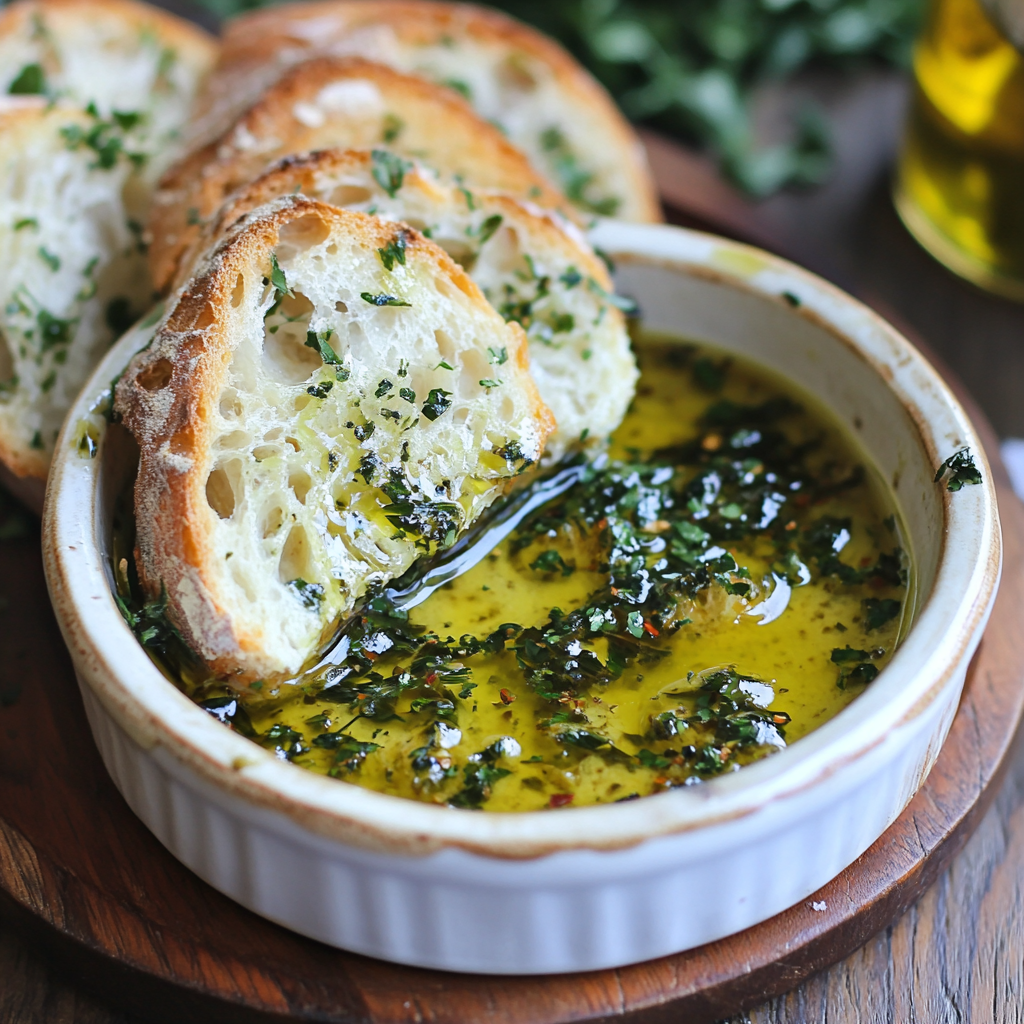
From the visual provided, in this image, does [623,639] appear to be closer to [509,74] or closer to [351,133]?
[351,133]

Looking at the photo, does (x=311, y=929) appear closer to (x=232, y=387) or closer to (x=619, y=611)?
(x=619, y=611)

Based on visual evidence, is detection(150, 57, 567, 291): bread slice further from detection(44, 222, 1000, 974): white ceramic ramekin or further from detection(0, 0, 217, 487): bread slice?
detection(44, 222, 1000, 974): white ceramic ramekin

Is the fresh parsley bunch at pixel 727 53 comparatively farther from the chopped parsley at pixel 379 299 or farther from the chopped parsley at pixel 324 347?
the chopped parsley at pixel 324 347

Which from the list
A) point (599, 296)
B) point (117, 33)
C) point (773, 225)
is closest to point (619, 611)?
point (599, 296)

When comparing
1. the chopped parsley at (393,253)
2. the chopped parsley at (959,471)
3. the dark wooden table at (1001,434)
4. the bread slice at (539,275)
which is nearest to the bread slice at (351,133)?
the bread slice at (539,275)

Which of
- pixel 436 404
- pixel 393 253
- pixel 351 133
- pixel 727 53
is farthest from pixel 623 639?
pixel 727 53

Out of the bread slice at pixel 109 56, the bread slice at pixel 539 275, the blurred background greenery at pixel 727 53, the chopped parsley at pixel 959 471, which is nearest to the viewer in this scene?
the chopped parsley at pixel 959 471
